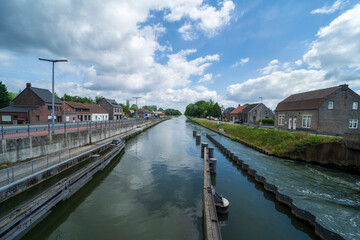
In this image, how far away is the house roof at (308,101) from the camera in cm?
2575

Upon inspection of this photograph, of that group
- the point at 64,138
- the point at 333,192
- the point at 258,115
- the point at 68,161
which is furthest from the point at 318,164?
the point at 258,115

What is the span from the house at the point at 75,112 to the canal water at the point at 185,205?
41.7 m

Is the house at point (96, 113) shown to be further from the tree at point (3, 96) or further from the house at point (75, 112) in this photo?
the tree at point (3, 96)

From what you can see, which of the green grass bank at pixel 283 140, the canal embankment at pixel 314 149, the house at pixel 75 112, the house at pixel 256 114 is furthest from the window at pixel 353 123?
the house at pixel 75 112

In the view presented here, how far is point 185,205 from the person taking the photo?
9.23 metres

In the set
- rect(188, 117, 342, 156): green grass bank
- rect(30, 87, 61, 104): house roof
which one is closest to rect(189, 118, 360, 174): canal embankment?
rect(188, 117, 342, 156): green grass bank

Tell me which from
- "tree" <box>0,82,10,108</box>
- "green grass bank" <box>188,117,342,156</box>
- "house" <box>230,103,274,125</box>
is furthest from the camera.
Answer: "house" <box>230,103,274,125</box>

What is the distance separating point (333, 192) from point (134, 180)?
588 inches

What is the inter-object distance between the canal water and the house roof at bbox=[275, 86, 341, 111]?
16930mm

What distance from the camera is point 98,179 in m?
12.8

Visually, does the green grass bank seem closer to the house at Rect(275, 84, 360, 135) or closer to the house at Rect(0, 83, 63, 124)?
the house at Rect(275, 84, 360, 135)

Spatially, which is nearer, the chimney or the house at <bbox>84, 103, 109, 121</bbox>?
the chimney

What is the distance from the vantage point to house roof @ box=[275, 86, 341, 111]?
25.8 m

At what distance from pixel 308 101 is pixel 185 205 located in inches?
1262
